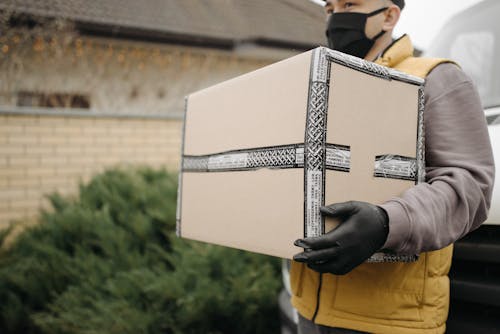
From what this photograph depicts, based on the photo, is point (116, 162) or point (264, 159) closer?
point (264, 159)

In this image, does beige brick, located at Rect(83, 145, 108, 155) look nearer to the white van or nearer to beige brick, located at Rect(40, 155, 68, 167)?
beige brick, located at Rect(40, 155, 68, 167)

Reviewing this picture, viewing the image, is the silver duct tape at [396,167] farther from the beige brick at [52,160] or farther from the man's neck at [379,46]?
the beige brick at [52,160]

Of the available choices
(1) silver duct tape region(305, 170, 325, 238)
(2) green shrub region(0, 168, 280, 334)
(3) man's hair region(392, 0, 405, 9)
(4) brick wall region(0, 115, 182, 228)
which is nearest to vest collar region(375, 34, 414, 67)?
(3) man's hair region(392, 0, 405, 9)

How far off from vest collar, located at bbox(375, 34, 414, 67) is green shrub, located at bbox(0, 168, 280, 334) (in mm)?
1852

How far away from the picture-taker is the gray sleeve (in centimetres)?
116

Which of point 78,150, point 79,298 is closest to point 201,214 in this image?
point 79,298

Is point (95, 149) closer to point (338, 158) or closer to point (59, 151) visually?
point (59, 151)

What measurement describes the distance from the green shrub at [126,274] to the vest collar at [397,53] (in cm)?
185

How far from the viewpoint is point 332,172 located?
1.19m

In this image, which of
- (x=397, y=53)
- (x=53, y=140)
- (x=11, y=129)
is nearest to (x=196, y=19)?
(x=53, y=140)

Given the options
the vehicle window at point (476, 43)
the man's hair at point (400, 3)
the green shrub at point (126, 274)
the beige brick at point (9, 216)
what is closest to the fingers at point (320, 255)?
the man's hair at point (400, 3)

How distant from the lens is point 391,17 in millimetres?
1575

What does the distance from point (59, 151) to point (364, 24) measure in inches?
184

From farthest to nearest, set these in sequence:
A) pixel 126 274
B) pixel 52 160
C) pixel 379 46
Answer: pixel 52 160 → pixel 126 274 → pixel 379 46
